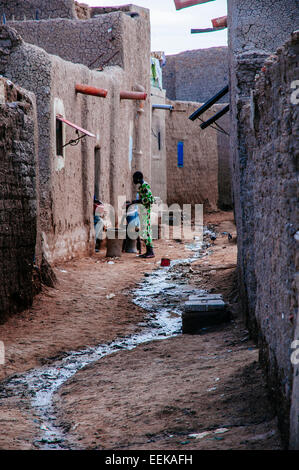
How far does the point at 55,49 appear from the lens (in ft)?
45.3

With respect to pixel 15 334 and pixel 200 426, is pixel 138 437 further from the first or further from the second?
pixel 15 334

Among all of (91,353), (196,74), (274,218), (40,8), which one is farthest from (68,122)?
(196,74)

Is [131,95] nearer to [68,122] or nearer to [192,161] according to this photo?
[68,122]

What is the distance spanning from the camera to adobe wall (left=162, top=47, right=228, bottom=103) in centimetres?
2550

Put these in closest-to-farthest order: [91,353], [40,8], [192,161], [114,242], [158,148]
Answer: [91,353] < [114,242] < [40,8] < [158,148] < [192,161]

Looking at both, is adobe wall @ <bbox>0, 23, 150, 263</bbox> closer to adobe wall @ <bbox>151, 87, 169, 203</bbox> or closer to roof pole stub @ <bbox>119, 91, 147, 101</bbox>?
roof pole stub @ <bbox>119, 91, 147, 101</bbox>

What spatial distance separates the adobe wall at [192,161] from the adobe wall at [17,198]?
44.4ft

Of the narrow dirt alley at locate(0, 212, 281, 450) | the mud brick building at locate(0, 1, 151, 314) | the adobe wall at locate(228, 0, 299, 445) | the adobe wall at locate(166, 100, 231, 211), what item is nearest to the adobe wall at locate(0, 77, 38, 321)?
the mud brick building at locate(0, 1, 151, 314)

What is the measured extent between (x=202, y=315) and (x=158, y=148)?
44.6ft

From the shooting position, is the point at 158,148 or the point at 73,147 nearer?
the point at 73,147

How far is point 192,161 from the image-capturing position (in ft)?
70.0

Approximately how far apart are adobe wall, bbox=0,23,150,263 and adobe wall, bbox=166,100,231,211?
17.8 ft

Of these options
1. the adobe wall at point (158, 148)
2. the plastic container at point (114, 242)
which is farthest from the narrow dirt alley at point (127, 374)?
the adobe wall at point (158, 148)

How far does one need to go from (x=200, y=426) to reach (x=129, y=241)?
929 cm
